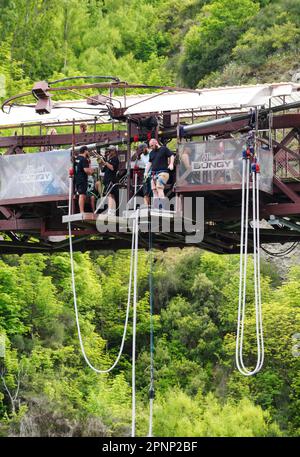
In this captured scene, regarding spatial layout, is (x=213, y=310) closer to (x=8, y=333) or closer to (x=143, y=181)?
(x=8, y=333)

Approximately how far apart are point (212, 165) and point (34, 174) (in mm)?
4634

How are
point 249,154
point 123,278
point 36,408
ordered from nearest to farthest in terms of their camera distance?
1. point 249,154
2. point 36,408
3. point 123,278

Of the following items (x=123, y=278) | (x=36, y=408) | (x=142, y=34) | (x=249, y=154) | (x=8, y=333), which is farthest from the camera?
(x=142, y=34)

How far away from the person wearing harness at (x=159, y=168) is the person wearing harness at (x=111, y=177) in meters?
1.31

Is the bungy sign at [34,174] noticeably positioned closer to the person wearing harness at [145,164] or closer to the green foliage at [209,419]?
the person wearing harness at [145,164]

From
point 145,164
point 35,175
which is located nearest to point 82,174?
point 145,164

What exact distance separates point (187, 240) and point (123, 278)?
33.0 m

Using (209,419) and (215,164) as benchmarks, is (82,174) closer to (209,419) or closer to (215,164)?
(215,164)

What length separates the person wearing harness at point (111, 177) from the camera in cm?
3083

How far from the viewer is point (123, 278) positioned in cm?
6531

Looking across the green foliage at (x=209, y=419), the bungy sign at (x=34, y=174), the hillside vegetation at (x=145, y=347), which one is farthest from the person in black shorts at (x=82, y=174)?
the green foliage at (x=209, y=419)

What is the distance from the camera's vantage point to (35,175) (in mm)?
32281

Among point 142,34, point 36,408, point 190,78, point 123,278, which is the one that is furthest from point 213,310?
point 142,34

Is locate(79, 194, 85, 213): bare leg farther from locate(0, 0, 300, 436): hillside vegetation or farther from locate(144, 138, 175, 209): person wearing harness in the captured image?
locate(0, 0, 300, 436): hillside vegetation
